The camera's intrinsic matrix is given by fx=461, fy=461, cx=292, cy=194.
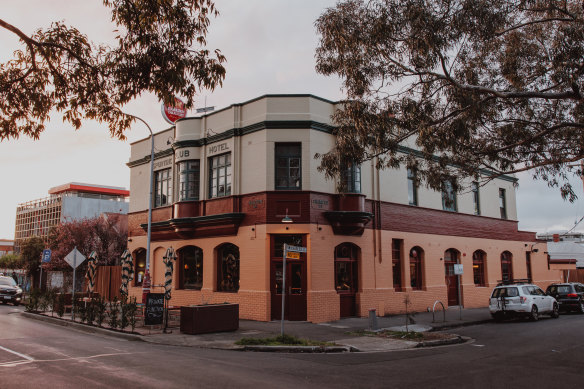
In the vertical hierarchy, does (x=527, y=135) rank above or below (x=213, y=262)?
above

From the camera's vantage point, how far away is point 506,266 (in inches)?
1199

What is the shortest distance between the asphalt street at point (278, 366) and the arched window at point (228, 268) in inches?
271

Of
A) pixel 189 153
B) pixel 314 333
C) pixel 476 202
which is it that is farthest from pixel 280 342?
pixel 476 202

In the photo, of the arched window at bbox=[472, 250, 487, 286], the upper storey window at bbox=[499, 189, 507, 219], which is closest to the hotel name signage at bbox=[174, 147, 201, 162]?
the arched window at bbox=[472, 250, 487, 286]

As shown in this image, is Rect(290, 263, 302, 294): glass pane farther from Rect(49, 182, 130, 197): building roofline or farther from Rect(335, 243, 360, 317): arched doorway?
Rect(49, 182, 130, 197): building roofline

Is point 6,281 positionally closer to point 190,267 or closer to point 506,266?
point 190,267

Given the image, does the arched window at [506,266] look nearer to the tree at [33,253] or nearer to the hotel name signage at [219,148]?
the hotel name signage at [219,148]

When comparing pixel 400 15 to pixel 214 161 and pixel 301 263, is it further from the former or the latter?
pixel 214 161

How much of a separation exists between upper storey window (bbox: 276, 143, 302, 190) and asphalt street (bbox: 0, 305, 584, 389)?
856 centimetres

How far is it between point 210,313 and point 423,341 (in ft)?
22.6

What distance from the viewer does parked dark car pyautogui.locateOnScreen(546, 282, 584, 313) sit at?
23641 mm

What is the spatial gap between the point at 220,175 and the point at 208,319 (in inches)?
316

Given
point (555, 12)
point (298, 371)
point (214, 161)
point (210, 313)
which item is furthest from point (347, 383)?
point (214, 161)

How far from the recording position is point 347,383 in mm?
8328
